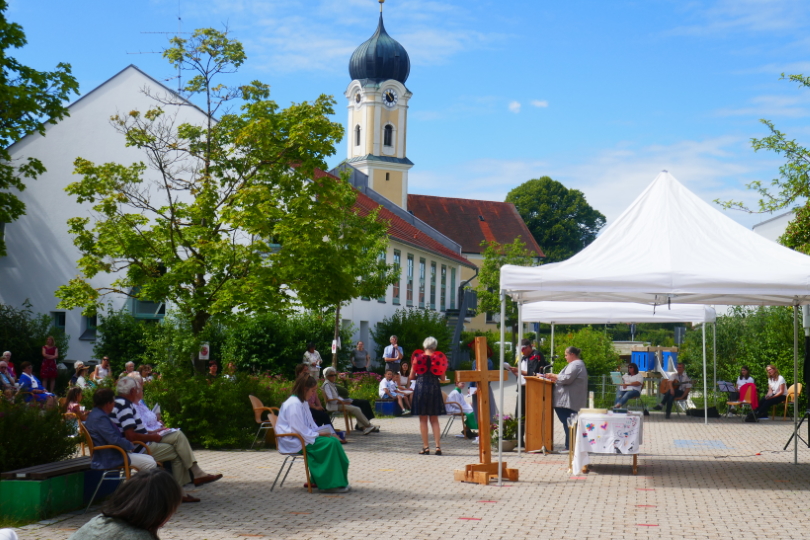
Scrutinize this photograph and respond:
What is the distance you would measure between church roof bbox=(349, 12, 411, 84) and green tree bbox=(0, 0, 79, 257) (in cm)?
4736

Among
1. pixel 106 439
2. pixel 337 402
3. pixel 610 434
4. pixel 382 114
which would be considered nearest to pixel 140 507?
pixel 106 439

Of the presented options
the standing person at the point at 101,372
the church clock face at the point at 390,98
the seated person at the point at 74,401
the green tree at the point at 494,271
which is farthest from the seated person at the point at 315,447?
the church clock face at the point at 390,98

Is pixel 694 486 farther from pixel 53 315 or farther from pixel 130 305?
pixel 53 315

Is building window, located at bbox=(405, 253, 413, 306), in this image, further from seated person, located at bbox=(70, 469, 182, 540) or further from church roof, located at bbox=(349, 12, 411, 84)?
seated person, located at bbox=(70, 469, 182, 540)

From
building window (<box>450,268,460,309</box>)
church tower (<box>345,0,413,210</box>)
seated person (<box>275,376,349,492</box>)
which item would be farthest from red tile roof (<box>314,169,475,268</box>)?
seated person (<box>275,376,349,492</box>)

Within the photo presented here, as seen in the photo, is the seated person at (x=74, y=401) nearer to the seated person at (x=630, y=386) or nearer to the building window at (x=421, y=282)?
the seated person at (x=630, y=386)

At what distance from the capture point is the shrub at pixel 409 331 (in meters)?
38.2

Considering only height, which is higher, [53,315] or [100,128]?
[100,128]

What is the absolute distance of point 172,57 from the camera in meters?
16.9

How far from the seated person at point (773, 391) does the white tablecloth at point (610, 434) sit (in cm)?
1133

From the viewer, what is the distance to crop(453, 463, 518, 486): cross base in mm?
11359

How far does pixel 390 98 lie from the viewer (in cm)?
6956

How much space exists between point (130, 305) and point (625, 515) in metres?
27.5

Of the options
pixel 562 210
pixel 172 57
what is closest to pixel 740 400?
pixel 172 57
